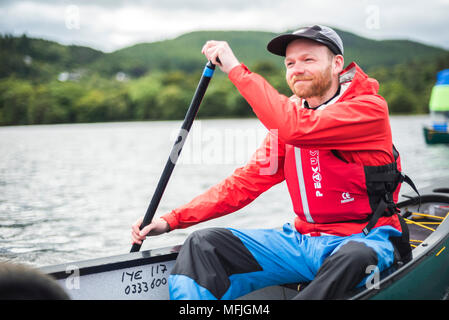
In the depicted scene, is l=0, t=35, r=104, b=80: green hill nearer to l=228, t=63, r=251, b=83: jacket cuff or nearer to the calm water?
the calm water

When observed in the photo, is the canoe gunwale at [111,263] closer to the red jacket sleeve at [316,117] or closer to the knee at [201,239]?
the knee at [201,239]

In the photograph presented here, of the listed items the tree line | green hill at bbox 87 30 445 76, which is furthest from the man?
green hill at bbox 87 30 445 76

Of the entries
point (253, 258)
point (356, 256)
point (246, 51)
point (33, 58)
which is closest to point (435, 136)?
point (253, 258)

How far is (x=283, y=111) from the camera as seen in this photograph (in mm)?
1714

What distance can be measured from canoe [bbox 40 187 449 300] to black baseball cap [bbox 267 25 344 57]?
1.13 m

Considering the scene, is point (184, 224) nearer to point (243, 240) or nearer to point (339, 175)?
point (243, 240)

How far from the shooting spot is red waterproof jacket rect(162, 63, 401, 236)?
174 centimetres

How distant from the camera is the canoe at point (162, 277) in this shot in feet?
6.07

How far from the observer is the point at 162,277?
221 centimetres

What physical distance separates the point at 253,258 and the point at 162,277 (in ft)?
1.80

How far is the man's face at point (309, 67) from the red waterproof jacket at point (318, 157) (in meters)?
0.12
